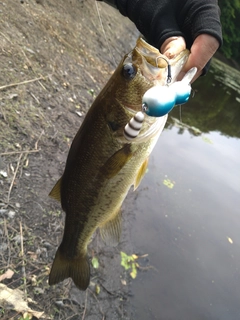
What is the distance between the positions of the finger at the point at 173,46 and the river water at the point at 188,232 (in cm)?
84

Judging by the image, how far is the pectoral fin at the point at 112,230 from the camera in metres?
2.58

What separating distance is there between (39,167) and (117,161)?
2553 millimetres

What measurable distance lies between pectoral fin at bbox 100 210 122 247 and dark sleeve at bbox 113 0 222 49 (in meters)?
1.27

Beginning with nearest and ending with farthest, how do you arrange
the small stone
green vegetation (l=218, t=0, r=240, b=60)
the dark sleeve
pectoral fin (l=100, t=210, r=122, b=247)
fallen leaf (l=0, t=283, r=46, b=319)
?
1. the dark sleeve
2. pectoral fin (l=100, t=210, r=122, b=247)
3. fallen leaf (l=0, t=283, r=46, b=319)
4. the small stone
5. green vegetation (l=218, t=0, r=240, b=60)

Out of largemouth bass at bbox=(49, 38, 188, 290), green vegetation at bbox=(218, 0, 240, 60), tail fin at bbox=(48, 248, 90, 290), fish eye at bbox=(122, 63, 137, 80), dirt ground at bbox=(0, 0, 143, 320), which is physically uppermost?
fish eye at bbox=(122, 63, 137, 80)

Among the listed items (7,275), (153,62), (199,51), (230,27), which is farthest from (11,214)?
(230,27)

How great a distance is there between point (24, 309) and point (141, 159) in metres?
1.76

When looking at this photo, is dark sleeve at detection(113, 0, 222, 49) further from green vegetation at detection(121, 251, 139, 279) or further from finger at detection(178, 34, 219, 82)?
green vegetation at detection(121, 251, 139, 279)

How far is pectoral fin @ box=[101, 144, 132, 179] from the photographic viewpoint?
2.07 metres

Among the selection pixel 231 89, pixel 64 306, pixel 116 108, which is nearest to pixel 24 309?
pixel 64 306

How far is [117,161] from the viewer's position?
2.10m

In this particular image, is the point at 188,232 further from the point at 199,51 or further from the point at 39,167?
the point at 199,51

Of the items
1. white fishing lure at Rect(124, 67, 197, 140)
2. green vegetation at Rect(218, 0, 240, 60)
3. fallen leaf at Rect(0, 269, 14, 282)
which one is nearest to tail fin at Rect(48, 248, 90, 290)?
fallen leaf at Rect(0, 269, 14, 282)

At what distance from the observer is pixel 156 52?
6.14 feet
